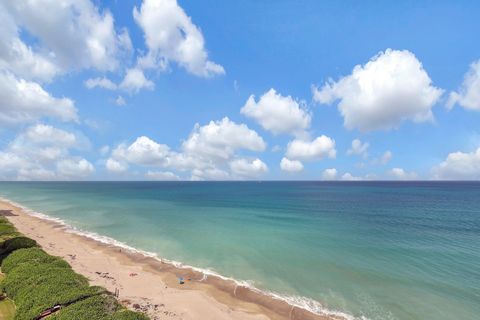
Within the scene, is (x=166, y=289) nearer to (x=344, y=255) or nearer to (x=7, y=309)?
(x=7, y=309)

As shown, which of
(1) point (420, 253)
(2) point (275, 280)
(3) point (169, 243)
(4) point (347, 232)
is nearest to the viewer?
(2) point (275, 280)

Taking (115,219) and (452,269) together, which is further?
(115,219)

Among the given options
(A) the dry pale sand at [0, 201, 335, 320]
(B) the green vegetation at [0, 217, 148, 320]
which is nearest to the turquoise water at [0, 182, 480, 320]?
(A) the dry pale sand at [0, 201, 335, 320]

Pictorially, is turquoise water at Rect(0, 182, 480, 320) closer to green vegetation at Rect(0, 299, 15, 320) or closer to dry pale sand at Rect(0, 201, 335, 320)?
dry pale sand at Rect(0, 201, 335, 320)

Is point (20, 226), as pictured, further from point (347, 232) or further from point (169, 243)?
point (347, 232)

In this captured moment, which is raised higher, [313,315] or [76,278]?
[76,278]

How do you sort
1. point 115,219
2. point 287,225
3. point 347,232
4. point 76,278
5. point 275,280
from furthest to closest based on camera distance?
point 115,219
point 287,225
point 347,232
point 275,280
point 76,278

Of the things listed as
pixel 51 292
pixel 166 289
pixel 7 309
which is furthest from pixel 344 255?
pixel 7 309

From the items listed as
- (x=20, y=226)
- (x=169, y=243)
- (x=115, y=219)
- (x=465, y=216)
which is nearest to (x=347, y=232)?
(x=169, y=243)
